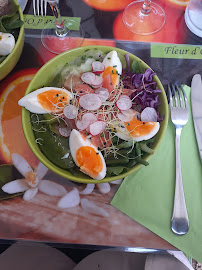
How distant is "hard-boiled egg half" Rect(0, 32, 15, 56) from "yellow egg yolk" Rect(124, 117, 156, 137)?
400 mm

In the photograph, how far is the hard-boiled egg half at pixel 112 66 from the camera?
76 centimetres

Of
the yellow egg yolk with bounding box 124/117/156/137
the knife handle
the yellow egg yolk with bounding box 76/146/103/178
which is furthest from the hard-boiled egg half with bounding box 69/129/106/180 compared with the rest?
the knife handle

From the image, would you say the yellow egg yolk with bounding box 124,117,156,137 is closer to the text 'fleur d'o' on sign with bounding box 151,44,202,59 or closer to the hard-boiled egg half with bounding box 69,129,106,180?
the hard-boiled egg half with bounding box 69,129,106,180

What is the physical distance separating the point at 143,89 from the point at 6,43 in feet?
1.35

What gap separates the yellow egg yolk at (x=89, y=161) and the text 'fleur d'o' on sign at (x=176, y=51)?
44cm

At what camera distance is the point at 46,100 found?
0.73 meters

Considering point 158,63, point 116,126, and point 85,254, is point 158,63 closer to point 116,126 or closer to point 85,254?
point 116,126

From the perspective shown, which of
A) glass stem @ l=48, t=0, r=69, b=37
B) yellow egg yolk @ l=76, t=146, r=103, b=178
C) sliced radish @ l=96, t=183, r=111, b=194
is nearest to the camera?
yellow egg yolk @ l=76, t=146, r=103, b=178

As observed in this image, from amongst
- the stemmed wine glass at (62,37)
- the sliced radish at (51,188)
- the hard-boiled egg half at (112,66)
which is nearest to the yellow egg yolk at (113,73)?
the hard-boiled egg half at (112,66)

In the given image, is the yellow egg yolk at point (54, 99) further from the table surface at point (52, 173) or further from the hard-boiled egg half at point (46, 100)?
the table surface at point (52, 173)

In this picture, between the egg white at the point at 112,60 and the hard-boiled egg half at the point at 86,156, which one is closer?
the hard-boiled egg half at the point at 86,156

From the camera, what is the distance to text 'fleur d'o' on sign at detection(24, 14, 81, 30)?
96 centimetres

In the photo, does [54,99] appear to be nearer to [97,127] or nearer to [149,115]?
[97,127]

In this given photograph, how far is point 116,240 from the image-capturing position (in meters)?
0.71
